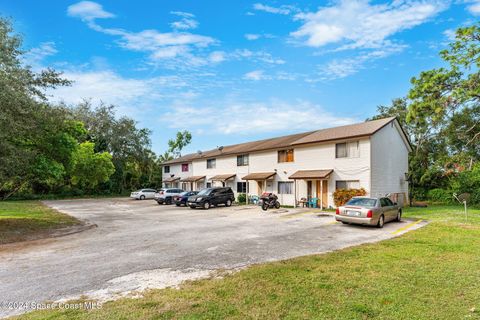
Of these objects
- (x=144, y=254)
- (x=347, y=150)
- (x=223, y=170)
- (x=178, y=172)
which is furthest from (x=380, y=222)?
(x=178, y=172)

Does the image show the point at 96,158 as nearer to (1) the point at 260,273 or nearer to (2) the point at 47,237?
(2) the point at 47,237

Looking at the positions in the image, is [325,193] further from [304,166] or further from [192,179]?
[192,179]

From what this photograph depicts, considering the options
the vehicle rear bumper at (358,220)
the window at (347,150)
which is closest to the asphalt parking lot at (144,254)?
the vehicle rear bumper at (358,220)

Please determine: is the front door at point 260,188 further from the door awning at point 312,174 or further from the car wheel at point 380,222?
the car wheel at point 380,222

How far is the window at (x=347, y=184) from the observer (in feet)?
67.9

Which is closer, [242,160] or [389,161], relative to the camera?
[389,161]

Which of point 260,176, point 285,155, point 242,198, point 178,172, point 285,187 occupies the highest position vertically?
point 285,155

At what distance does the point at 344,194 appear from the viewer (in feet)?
67.4

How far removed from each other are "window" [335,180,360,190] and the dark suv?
946 cm

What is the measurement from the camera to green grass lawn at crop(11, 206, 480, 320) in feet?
13.8

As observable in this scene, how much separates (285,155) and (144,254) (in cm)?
1977

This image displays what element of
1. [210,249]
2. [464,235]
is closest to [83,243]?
[210,249]

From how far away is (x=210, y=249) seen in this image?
8.77m

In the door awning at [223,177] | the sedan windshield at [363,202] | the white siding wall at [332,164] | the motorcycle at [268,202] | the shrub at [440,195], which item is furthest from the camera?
the door awning at [223,177]
